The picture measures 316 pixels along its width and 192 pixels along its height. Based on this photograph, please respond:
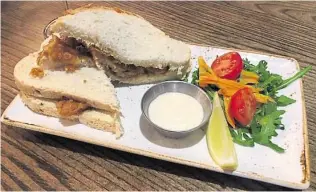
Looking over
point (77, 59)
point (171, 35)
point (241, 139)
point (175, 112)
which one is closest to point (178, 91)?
point (175, 112)

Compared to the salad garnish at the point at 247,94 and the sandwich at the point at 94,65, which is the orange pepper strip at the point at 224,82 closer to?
the salad garnish at the point at 247,94

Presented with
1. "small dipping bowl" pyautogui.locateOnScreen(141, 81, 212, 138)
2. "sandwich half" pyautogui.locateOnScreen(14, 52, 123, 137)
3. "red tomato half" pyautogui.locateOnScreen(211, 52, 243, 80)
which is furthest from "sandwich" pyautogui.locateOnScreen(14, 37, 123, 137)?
"red tomato half" pyautogui.locateOnScreen(211, 52, 243, 80)

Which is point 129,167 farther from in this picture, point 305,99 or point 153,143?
point 305,99

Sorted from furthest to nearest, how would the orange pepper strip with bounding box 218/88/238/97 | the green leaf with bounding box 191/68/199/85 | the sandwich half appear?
1. the green leaf with bounding box 191/68/199/85
2. the orange pepper strip with bounding box 218/88/238/97
3. the sandwich half

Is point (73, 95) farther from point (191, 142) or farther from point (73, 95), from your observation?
point (191, 142)

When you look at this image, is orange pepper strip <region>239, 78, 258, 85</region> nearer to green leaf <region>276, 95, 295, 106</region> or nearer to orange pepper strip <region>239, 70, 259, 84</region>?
orange pepper strip <region>239, 70, 259, 84</region>

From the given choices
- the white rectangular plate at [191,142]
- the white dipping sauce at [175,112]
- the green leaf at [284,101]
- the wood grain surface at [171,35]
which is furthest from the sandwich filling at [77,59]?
the green leaf at [284,101]
